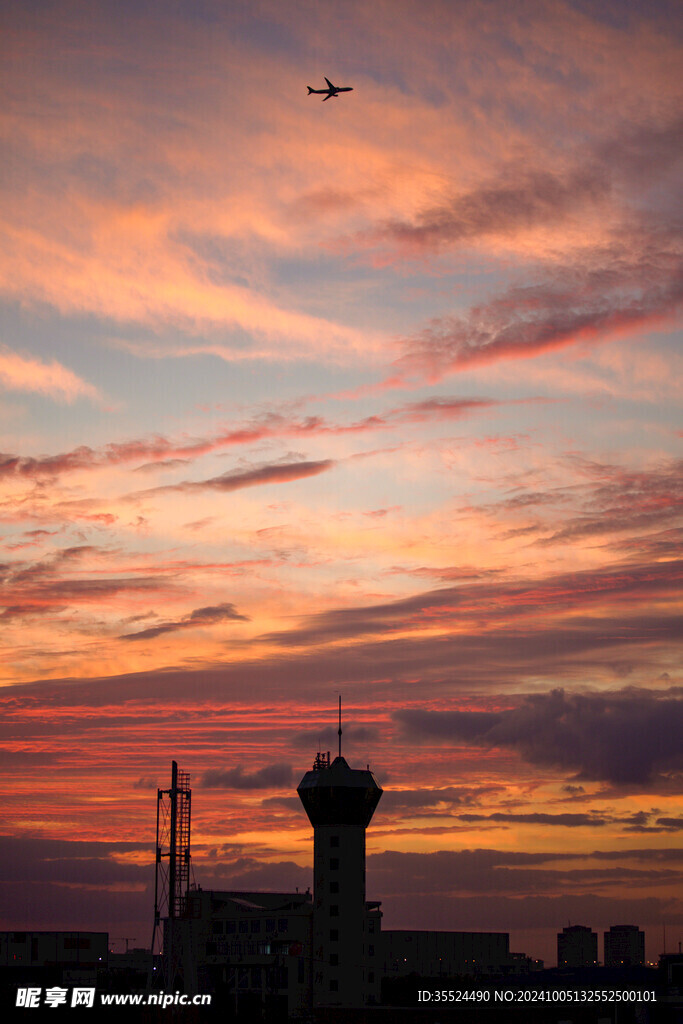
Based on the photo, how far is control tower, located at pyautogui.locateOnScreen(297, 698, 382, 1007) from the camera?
16712 centimetres

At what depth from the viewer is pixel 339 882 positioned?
168000mm

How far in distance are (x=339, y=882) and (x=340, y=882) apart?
0.14 meters

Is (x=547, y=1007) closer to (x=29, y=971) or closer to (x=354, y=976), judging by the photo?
(x=354, y=976)

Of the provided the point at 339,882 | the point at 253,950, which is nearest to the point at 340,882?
the point at 339,882

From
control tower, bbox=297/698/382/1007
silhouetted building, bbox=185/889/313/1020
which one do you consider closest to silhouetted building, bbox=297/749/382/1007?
control tower, bbox=297/698/382/1007

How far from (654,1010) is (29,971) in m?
93.1

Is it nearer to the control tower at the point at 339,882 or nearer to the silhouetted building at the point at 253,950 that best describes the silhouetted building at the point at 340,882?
the control tower at the point at 339,882

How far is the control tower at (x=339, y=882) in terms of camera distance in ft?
548

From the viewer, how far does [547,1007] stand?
14962 cm

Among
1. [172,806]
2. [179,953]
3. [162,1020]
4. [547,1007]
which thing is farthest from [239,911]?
[162,1020]

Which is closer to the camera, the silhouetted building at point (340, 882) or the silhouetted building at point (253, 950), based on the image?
the silhouetted building at point (253, 950)

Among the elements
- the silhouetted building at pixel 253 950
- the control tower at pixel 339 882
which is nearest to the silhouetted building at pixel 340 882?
the control tower at pixel 339 882

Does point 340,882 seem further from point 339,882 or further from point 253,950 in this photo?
point 253,950

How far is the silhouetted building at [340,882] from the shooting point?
548 ft
